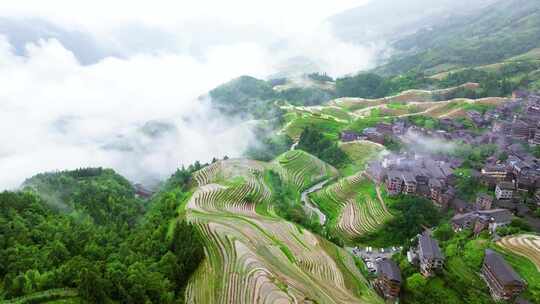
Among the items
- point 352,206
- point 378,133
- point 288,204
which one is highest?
point 378,133

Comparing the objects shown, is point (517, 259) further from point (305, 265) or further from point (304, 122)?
point (304, 122)

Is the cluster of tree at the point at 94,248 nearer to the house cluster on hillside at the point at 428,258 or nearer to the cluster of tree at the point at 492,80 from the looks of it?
the house cluster on hillside at the point at 428,258

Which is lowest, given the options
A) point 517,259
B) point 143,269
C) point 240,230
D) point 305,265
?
point 517,259

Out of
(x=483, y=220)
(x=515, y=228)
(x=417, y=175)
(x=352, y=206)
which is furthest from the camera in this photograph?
(x=417, y=175)

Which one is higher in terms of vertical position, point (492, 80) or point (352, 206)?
point (492, 80)

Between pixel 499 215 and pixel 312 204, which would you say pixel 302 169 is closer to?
pixel 312 204

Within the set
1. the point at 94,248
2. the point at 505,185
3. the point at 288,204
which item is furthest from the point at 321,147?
the point at 94,248

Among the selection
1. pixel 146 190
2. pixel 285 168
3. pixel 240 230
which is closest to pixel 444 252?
pixel 240 230
